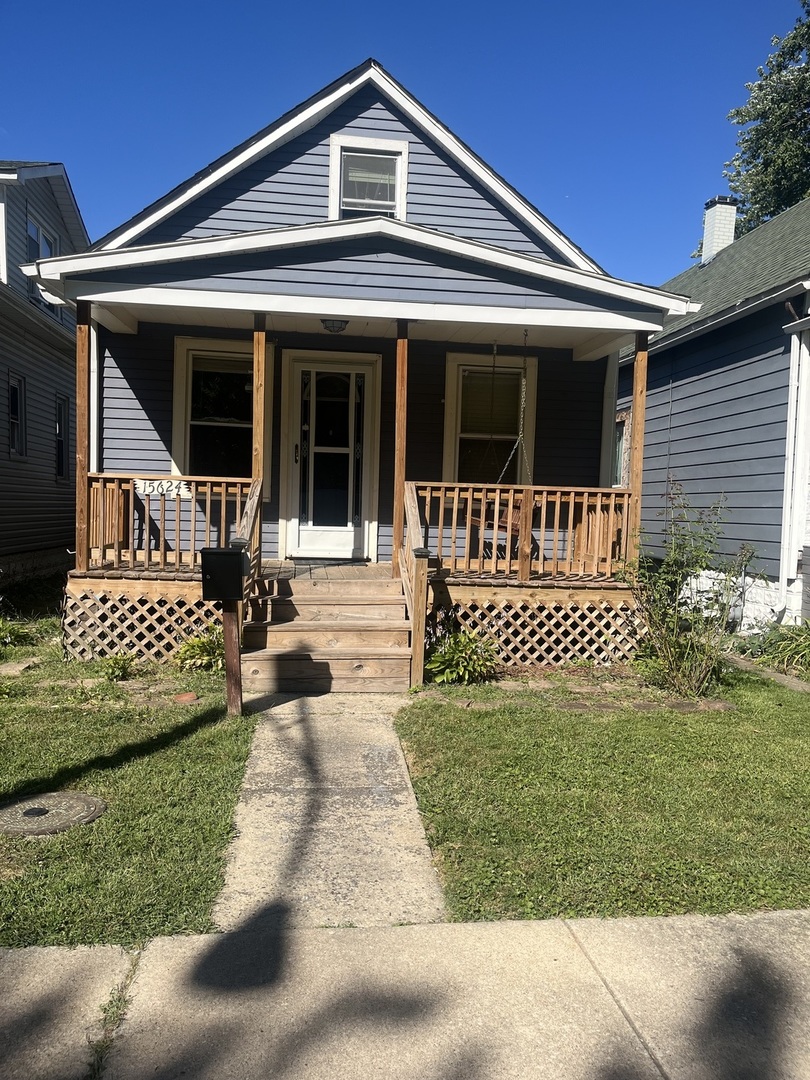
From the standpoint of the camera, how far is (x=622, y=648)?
7.45 meters

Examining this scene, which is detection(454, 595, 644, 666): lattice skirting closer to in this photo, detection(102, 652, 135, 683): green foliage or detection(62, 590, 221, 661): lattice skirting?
detection(62, 590, 221, 661): lattice skirting

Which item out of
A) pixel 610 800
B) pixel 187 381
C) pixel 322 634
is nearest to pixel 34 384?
pixel 187 381

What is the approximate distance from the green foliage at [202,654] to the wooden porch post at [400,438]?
6.17ft

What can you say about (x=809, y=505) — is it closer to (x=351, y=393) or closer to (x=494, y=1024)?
(x=351, y=393)

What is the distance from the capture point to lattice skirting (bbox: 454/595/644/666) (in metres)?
7.35

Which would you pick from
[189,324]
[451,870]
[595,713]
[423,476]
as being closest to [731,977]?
[451,870]

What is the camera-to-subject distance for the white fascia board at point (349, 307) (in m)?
7.09

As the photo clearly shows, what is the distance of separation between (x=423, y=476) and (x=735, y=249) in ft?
24.7

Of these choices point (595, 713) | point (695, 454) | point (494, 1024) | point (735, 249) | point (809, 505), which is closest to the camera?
point (494, 1024)

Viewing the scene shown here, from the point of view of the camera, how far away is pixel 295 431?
9273 millimetres

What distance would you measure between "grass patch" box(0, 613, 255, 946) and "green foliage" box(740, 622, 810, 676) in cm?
523

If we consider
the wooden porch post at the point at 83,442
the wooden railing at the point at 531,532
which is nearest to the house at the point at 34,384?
the wooden porch post at the point at 83,442

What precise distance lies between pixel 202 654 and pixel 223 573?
1.79 m

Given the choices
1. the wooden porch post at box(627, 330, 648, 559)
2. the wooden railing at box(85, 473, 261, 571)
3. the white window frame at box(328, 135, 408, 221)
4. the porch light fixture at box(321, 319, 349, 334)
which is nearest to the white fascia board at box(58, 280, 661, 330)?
the wooden porch post at box(627, 330, 648, 559)
